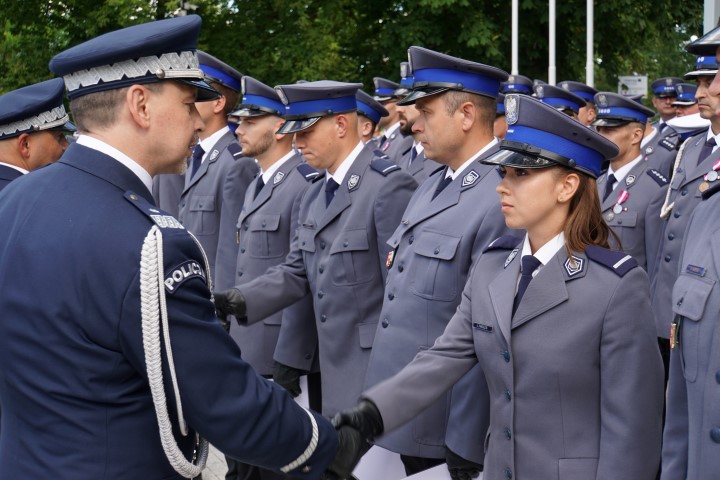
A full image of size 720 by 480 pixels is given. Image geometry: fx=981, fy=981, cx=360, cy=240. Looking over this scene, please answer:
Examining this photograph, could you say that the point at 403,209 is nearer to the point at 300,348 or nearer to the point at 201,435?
the point at 300,348

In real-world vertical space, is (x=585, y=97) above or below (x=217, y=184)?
below

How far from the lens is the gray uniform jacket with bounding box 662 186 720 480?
8.92 ft

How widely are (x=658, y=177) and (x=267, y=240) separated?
2932 millimetres

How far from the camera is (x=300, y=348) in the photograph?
5.36m

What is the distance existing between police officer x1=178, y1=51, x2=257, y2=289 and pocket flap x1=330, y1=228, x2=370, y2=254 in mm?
1574

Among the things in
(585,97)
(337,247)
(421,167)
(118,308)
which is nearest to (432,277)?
(337,247)

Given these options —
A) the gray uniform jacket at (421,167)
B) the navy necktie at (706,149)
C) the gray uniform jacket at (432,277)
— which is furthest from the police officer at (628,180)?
the gray uniform jacket at (432,277)

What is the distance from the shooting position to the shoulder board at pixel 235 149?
21.6ft

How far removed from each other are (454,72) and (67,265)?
2305 millimetres

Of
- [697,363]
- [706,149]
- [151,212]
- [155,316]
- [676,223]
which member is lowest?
[676,223]

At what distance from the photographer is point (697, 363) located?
9.10 ft

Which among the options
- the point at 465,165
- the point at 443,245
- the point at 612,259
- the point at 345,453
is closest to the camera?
the point at 345,453

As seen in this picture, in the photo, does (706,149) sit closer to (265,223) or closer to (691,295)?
(265,223)

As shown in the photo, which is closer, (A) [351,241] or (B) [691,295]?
(B) [691,295]
